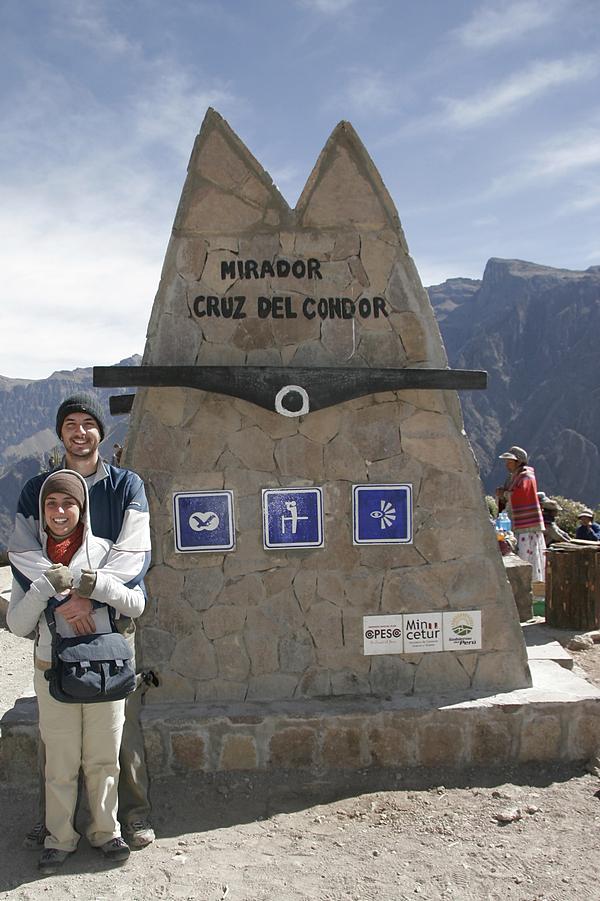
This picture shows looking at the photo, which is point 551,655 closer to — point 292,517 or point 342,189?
point 292,517

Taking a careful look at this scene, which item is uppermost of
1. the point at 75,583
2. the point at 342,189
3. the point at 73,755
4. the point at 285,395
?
the point at 342,189

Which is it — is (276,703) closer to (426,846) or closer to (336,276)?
(426,846)

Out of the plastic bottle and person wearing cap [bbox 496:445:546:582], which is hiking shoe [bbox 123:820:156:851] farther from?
the plastic bottle

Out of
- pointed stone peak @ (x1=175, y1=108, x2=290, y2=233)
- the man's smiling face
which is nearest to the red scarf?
the man's smiling face

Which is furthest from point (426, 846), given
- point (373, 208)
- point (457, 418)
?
point (373, 208)

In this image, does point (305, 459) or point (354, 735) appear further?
point (305, 459)

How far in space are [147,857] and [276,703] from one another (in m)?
1.20

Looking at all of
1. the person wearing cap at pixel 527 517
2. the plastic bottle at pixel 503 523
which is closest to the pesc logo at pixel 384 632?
the person wearing cap at pixel 527 517

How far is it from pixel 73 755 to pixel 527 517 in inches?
260

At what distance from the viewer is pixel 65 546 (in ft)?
10.7

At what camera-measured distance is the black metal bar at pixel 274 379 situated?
432cm

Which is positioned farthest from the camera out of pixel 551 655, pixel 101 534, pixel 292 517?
pixel 551 655

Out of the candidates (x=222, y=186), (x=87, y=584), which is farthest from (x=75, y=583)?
(x=222, y=186)

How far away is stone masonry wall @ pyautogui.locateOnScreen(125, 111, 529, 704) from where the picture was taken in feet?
14.8
